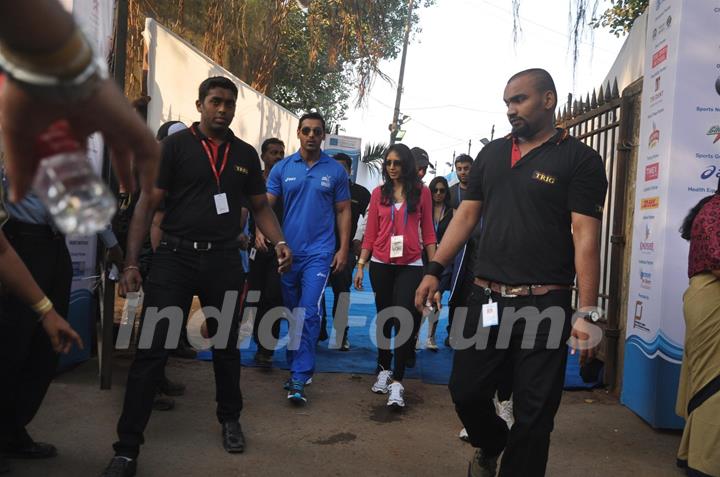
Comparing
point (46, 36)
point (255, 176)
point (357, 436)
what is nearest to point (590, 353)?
point (357, 436)

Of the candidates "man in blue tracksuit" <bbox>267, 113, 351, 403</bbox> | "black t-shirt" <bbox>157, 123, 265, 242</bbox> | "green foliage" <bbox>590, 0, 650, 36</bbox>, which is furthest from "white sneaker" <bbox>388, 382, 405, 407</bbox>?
"green foliage" <bbox>590, 0, 650, 36</bbox>

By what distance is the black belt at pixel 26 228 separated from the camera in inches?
134

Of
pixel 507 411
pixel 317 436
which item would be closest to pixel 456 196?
pixel 507 411

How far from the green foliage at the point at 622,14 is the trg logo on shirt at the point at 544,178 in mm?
8303

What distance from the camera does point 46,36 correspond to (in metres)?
0.88

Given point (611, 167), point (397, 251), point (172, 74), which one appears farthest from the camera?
point (172, 74)

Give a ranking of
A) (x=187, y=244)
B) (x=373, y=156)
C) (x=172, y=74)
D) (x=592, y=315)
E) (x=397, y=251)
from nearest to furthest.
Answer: (x=592, y=315) < (x=187, y=244) < (x=397, y=251) < (x=172, y=74) < (x=373, y=156)

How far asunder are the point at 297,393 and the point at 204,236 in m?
1.67

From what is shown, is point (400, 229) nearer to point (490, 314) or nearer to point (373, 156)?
point (490, 314)

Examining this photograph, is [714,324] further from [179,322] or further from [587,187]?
[179,322]

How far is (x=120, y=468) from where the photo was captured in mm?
3354

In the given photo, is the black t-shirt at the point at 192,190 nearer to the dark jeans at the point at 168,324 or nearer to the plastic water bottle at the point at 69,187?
the dark jeans at the point at 168,324

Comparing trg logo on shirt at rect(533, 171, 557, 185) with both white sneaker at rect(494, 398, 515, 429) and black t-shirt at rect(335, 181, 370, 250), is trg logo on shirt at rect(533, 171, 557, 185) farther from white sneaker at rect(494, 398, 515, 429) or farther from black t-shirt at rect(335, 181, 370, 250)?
black t-shirt at rect(335, 181, 370, 250)

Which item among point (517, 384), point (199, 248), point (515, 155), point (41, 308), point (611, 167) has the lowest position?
point (517, 384)
